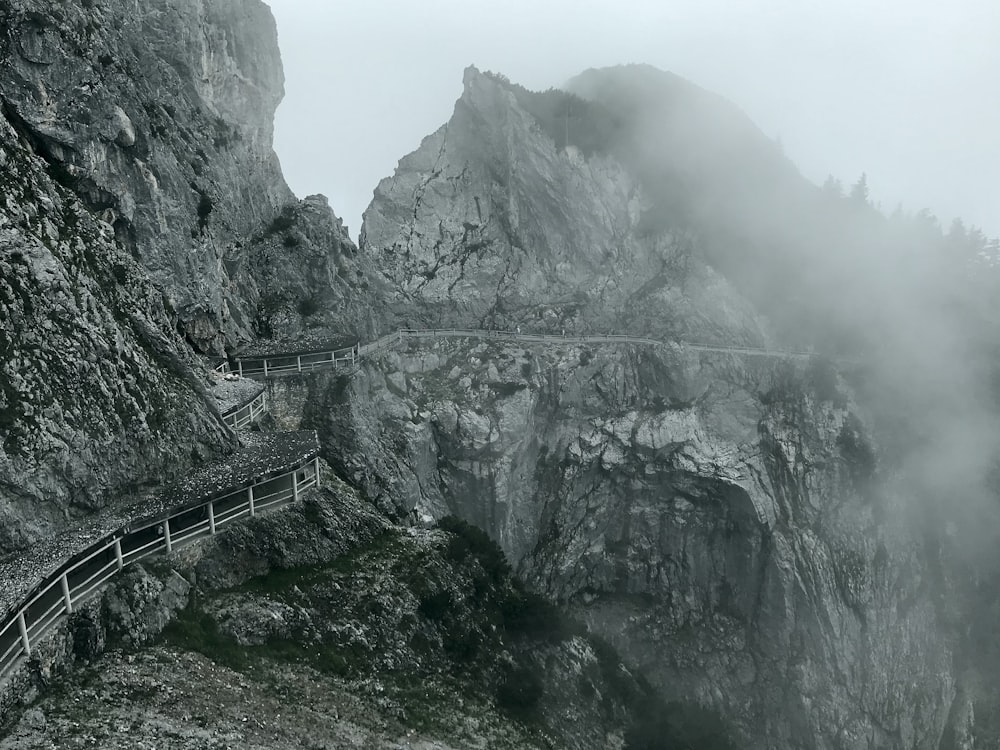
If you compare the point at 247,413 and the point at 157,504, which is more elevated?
the point at 247,413

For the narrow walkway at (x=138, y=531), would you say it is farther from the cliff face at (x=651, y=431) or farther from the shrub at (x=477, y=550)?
the cliff face at (x=651, y=431)

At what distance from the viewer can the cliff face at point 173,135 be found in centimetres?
4522

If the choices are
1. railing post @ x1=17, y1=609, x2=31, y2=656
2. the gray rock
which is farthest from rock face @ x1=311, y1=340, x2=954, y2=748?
railing post @ x1=17, y1=609, x2=31, y2=656

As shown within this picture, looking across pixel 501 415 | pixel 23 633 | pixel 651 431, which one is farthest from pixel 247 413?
pixel 651 431

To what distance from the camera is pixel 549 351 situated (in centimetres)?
7550

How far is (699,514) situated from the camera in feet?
231

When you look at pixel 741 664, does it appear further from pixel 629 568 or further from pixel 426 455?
pixel 426 455

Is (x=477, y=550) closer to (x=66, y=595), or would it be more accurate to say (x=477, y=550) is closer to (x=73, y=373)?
(x=66, y=595)

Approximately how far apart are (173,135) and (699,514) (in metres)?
57.7

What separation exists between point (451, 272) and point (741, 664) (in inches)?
1946

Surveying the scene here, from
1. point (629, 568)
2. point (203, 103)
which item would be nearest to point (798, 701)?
point (629, 568)

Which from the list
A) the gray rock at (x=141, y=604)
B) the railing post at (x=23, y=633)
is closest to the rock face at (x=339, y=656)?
the gray rock at (x=141, y=604)

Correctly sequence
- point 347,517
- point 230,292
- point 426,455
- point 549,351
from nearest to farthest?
point 347,517 → point 230,292 → point 426,455 → point 549,351

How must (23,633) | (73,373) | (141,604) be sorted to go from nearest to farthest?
1. (23,633)
2. (141,604)
3. (73,373)
